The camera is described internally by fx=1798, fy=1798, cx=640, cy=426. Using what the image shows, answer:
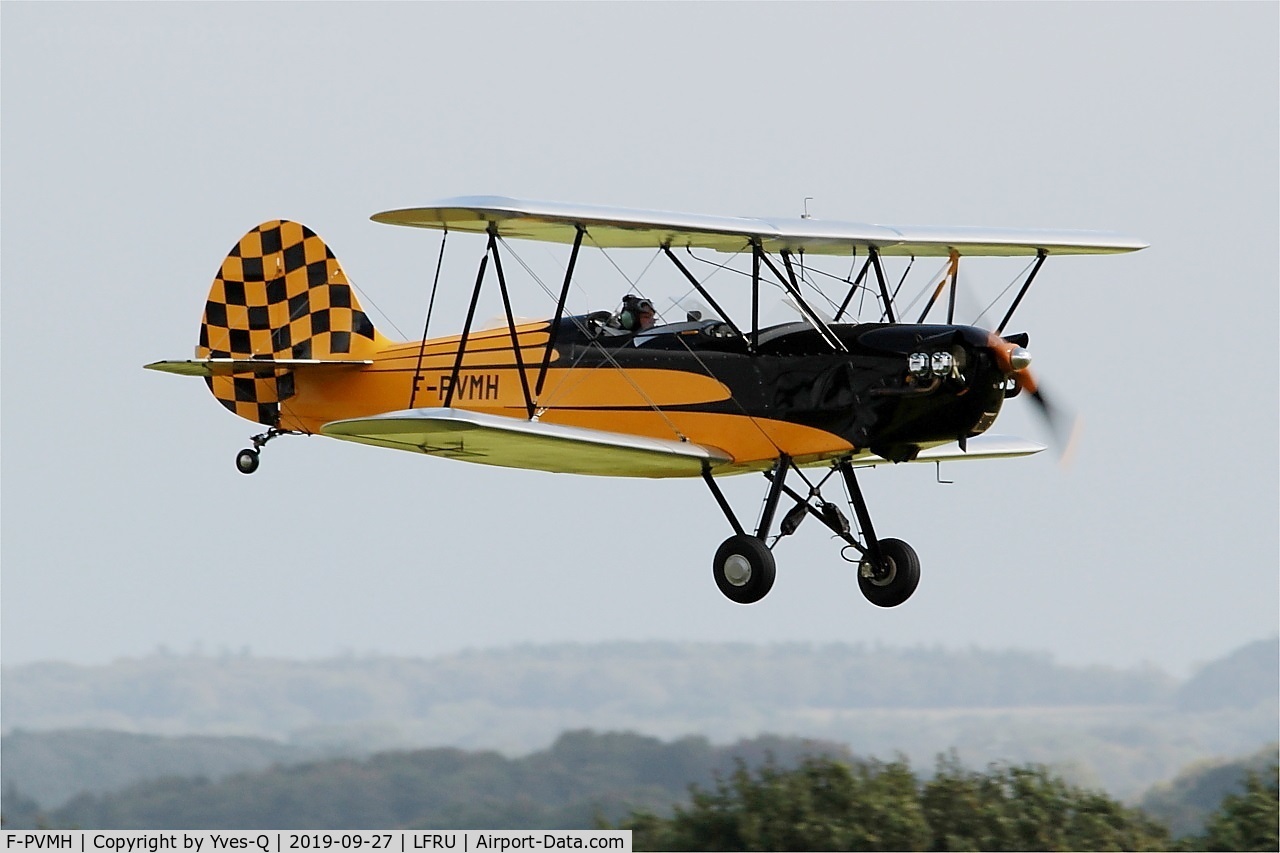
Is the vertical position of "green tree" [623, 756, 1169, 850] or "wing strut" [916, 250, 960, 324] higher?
"wing strut" [916, 250, 960, 324]

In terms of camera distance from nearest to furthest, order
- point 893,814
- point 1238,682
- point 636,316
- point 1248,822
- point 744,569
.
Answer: point 744,569 < point 636,316 < point 893,814 < point 1248,822 < point 1238,682

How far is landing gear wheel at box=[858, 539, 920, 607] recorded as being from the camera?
1353cm

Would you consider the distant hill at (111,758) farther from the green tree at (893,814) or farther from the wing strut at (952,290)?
the wing strut at (952,290)

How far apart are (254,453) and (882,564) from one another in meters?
5.68

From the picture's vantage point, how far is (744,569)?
1270 cm

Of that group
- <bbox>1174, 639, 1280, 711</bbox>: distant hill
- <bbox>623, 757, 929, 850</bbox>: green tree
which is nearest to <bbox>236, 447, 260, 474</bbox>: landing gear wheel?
<bbox>623, 757, 929, 850</bbox>: green tree

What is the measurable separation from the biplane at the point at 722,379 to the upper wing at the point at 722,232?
0.02m

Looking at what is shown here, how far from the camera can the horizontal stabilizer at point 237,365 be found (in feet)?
48.5

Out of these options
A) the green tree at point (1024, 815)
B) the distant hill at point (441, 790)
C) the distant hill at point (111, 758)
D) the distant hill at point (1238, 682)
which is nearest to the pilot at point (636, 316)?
the green tree at point (1024, 815)

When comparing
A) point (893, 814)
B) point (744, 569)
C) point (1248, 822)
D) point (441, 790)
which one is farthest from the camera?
point (441, 790)

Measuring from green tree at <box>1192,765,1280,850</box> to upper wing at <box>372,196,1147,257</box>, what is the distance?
41.9 feet

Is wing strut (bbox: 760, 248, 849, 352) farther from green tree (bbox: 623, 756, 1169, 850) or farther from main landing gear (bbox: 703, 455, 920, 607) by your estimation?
green tree (bbox: 623, 756, 1169, 850)

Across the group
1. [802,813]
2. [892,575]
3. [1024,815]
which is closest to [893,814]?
[802,813]

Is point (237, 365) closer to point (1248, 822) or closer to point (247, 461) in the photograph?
point (247, 461)
